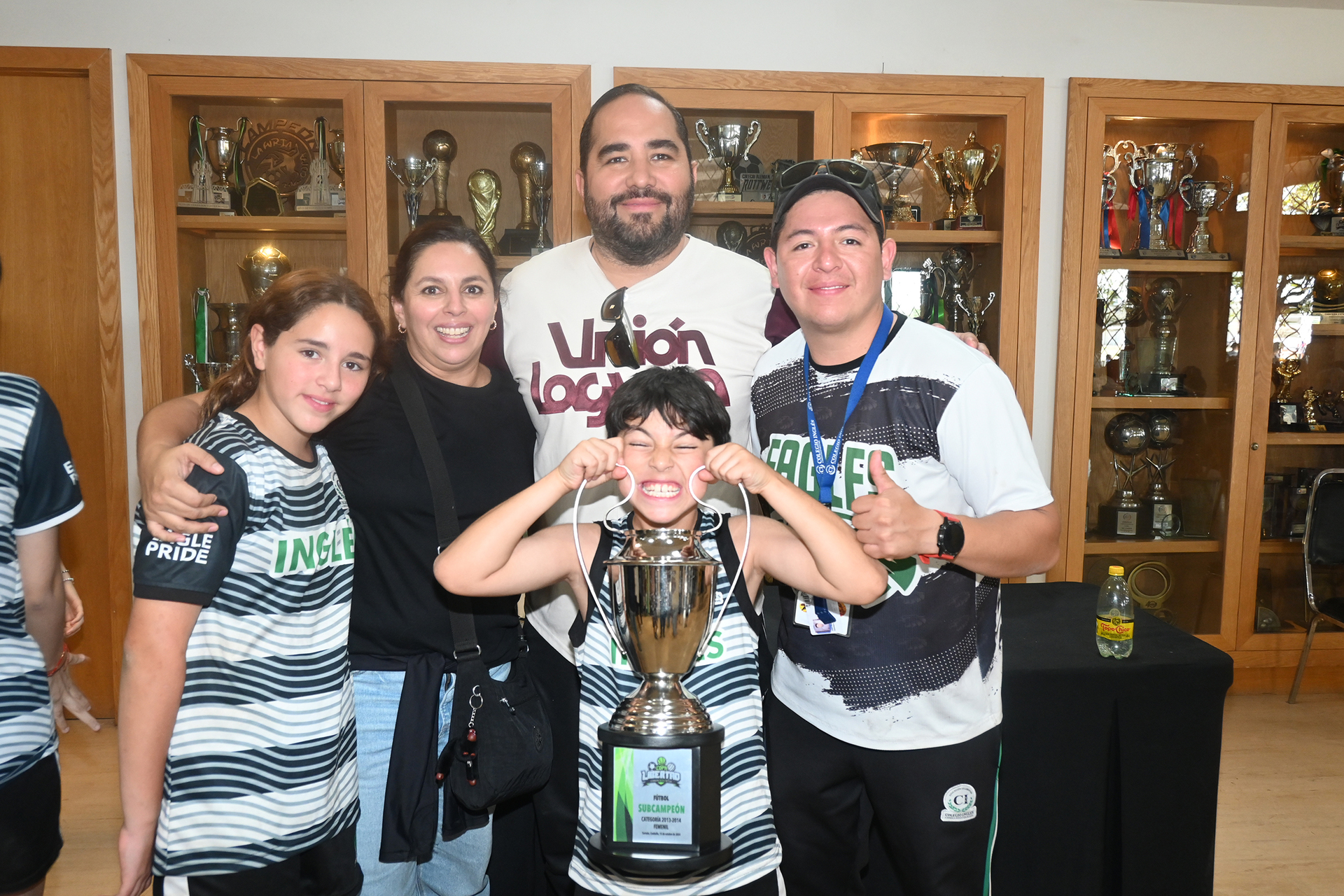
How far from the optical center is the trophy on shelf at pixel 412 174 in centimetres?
331

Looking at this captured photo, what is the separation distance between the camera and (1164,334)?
12.5 ft

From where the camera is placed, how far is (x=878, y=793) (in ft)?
5.10

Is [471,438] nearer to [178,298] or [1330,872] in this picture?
[178,298]

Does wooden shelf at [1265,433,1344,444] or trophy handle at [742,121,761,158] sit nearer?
trophy handle at [742,121,761,158]

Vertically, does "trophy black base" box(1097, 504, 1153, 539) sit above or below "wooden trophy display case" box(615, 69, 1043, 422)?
below

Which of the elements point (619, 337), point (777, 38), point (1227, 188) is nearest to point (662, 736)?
point (619, 337)

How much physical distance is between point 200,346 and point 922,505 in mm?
2976

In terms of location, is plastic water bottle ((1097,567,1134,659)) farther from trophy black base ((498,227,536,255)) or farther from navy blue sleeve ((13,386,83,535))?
trophy black base ((498,227,536,255))

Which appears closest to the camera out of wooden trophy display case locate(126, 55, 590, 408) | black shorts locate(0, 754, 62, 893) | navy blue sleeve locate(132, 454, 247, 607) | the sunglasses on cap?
navy blue sleeve locate(132, 454, 247, 607)

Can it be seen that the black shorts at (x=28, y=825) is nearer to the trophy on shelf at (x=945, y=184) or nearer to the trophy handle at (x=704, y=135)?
the trophy handle at (x=704, y=135)

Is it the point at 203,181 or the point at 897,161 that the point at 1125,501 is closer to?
the point at 897,161

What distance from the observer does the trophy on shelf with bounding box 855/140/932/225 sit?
135 inches

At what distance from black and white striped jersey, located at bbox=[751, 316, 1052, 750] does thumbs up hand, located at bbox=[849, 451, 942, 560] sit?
20cm

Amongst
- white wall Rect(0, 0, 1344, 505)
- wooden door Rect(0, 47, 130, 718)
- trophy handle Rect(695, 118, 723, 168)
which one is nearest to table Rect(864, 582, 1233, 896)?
white wall Rect(0, 0, 1344, 505)
